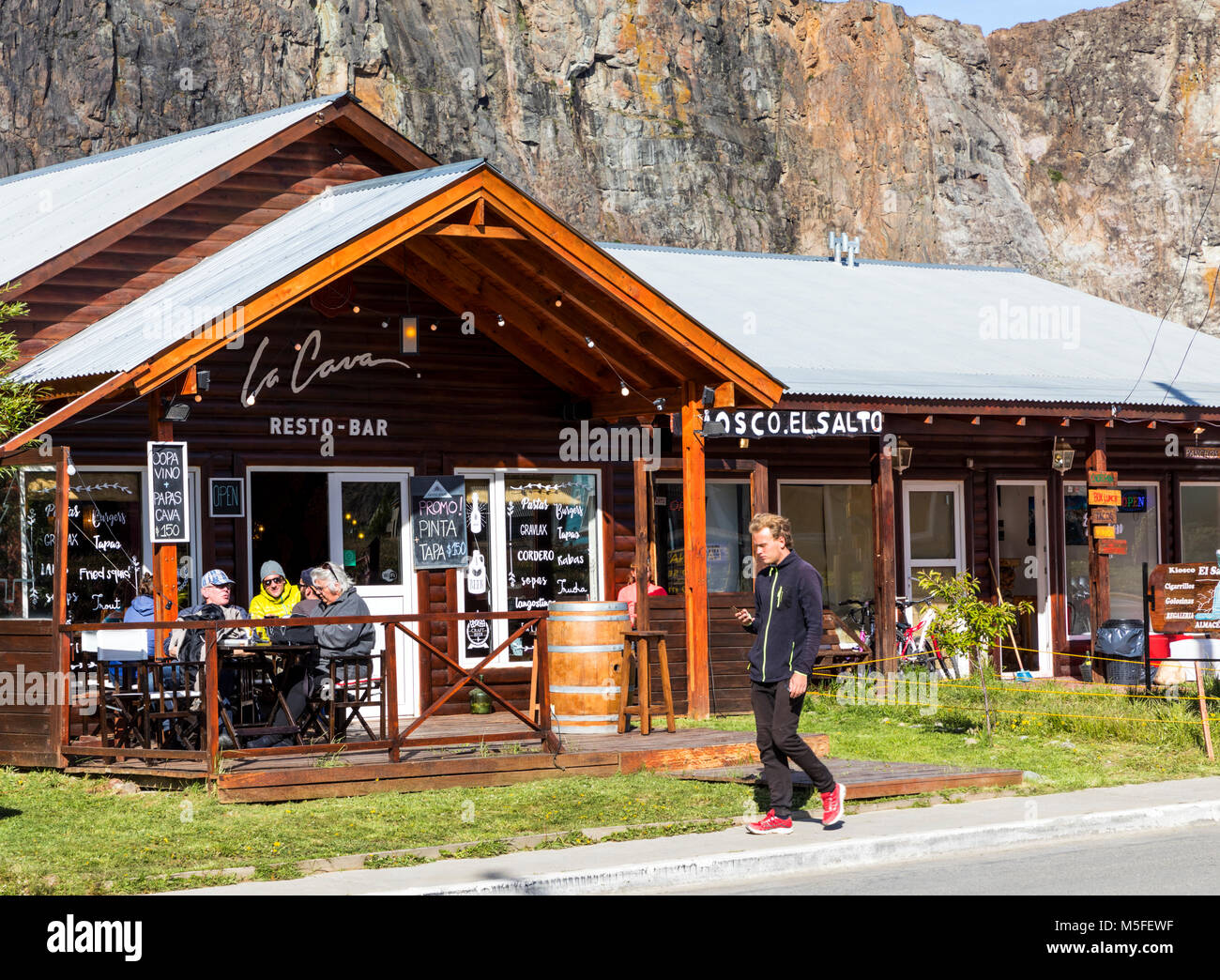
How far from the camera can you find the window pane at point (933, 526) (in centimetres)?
1953

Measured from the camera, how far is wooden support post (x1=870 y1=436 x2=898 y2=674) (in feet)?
55.4

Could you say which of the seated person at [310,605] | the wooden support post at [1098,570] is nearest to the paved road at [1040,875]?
the seated person at [310,605]

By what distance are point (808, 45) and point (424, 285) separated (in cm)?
7294

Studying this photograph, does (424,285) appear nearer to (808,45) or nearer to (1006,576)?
(1006,576)

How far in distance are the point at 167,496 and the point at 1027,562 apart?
12263 mm

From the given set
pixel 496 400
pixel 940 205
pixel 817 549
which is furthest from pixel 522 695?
pixel 940 205

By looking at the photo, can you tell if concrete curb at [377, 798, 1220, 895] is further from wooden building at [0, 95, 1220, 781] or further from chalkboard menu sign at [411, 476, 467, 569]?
chalkboard menu sign at [411, 476, 467, 569]

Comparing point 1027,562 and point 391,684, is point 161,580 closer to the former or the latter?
point 391,684

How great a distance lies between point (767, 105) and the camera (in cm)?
7981

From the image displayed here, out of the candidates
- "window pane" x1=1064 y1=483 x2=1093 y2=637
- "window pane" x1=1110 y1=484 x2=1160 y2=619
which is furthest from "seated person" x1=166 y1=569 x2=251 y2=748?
"window pane" x1=1110 y1=484 x2=1160 y2=619

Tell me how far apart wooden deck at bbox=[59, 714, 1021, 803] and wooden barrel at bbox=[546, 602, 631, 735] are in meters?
0.17

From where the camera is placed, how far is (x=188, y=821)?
9438 mm

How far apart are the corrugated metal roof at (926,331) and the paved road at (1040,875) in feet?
25.0

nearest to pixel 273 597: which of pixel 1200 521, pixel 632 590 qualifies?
pixel 632 590
